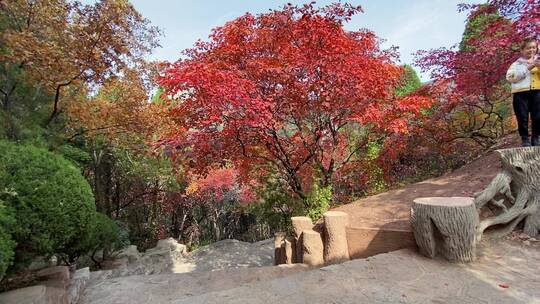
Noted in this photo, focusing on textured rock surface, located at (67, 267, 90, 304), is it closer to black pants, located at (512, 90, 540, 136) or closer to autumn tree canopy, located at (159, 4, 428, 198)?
autumn tree canopy, located at (159, 4, 428, 198)

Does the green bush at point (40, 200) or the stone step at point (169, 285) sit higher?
the green bush at point (40, 200)

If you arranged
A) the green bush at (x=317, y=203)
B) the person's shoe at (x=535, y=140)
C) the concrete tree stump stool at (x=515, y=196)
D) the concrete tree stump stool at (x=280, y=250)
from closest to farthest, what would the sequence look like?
the concrete tree stump stool at (x=515, y=196), the person's shoe at (x=535, y=140), the concrete tree stump stool at (x=280, y=250), the green bush at (x=317, y=203)

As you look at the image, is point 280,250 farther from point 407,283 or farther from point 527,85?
point 527,85

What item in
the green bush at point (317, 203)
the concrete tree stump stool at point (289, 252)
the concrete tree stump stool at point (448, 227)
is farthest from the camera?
the green bush at point (317, 203)

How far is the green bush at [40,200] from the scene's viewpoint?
2.77 metres

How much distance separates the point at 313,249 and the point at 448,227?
5.00 feet

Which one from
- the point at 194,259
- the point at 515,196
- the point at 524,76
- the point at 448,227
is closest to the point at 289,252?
the point at 448,227

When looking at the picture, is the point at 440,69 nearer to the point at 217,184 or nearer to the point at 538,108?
the point at 538,108

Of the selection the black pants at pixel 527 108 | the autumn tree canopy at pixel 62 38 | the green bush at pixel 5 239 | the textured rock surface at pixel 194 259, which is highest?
the autumn tree canopy at pixel 62 38

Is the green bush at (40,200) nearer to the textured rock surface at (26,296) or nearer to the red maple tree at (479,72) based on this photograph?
the textured rock surface at (26,296)

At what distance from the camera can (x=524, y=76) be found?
3562 mm

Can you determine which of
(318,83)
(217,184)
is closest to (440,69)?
(318,83)

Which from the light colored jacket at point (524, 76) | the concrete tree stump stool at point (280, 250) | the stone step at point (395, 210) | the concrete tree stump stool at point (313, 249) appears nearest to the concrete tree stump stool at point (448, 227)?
the stone step at point (395, 210)

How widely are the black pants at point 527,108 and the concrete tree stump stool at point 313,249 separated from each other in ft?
9.26
